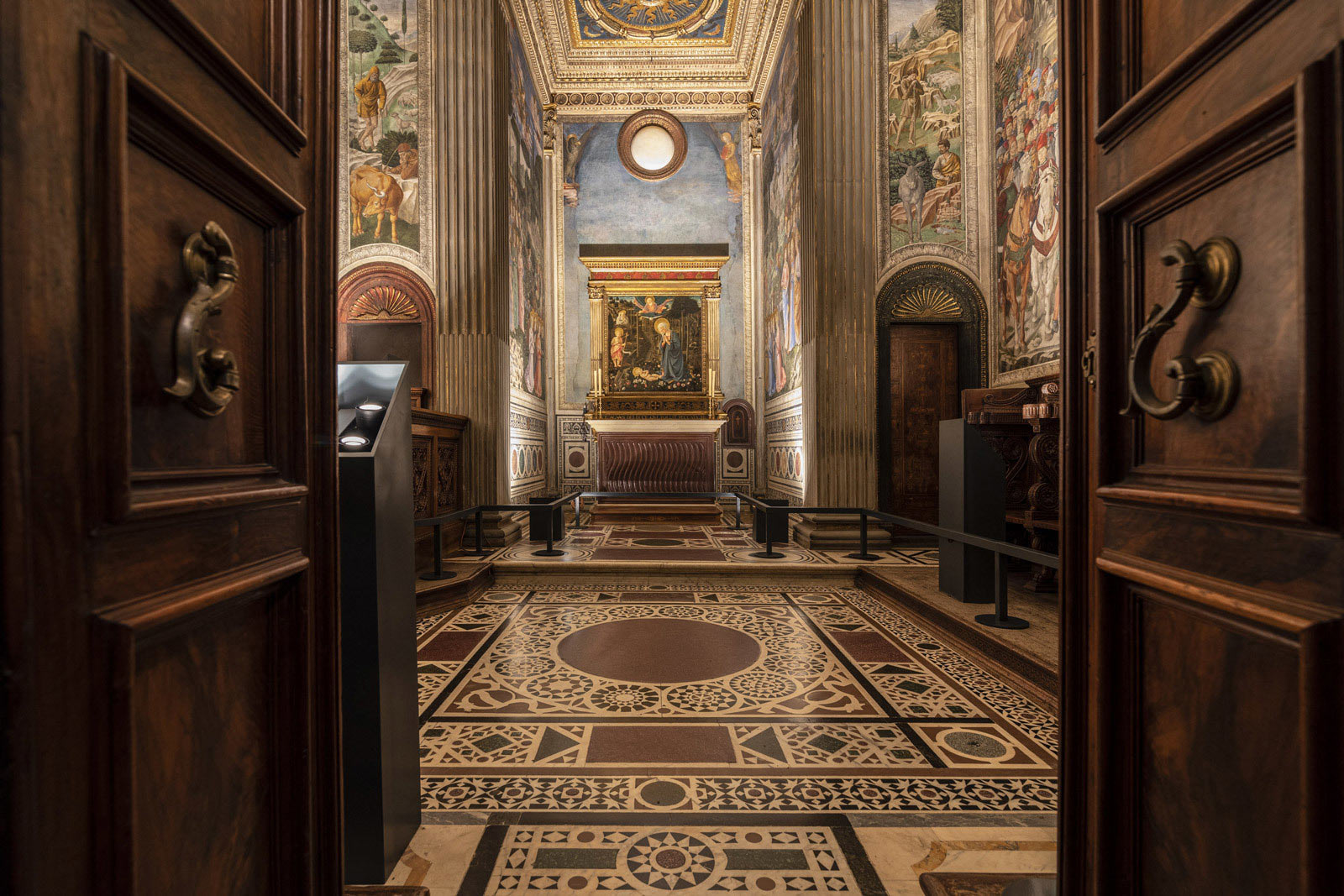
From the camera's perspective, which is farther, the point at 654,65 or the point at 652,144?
the point at 652,144

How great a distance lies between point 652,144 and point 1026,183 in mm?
7017

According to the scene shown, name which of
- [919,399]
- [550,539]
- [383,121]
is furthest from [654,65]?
[550,539]

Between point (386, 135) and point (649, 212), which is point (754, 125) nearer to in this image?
point (649, 212)

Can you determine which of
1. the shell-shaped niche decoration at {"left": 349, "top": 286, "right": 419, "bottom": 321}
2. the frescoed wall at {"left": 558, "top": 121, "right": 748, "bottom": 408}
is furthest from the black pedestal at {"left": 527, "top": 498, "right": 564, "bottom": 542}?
the frescoed wall at {"left": 558, "top": 121, "right": 748, "bottom": 408}

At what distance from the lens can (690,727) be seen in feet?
7.90

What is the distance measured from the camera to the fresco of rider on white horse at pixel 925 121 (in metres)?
6.81

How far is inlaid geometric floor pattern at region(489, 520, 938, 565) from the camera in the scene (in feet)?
17.6

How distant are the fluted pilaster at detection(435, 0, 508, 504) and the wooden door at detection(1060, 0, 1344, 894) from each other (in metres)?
6.25

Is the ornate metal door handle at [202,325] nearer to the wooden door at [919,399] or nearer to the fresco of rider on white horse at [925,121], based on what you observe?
the wooden door at [919,399]

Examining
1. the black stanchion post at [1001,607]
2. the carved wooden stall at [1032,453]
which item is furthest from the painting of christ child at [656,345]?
the black stanchion post at [1001,607]

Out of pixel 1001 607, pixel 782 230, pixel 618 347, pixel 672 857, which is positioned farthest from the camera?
pixel 618 347

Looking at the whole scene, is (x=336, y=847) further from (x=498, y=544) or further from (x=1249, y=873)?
(x=498, y=544)

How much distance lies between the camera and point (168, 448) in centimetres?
67

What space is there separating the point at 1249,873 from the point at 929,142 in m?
7.64
